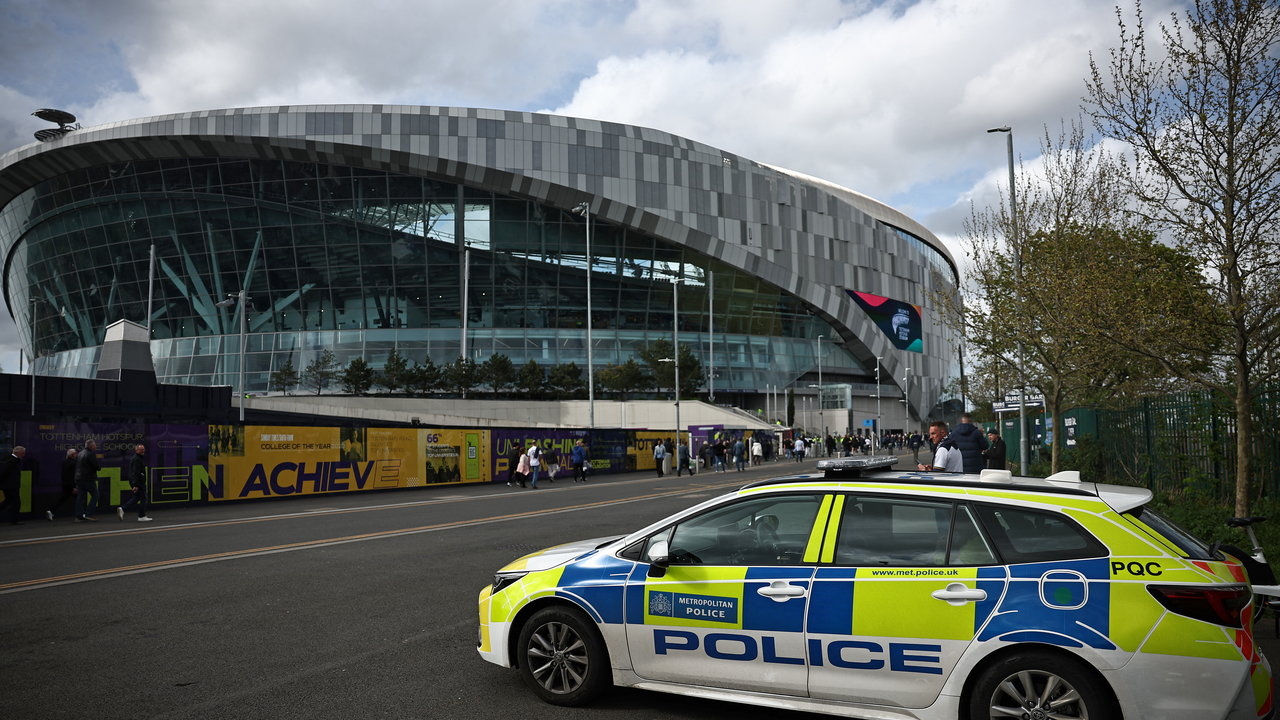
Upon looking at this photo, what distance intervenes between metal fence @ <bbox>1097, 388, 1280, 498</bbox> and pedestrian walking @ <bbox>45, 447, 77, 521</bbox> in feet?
68.1

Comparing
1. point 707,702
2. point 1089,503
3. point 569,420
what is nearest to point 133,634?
point 707,702

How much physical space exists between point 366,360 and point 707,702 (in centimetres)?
6475

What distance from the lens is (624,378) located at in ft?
202

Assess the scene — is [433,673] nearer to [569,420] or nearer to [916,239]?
[569,420]

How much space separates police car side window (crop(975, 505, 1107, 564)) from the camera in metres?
4.04

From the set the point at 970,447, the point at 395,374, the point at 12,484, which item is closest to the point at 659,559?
the point at 970,447

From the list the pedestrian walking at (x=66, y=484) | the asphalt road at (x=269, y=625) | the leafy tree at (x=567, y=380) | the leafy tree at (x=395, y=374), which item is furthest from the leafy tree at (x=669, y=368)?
the asphalt road at (x=269, y=625)

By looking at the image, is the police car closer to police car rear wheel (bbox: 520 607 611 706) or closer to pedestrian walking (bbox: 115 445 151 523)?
police car rear wheel (bbox: 520 607 611 706)

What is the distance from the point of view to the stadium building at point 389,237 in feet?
203

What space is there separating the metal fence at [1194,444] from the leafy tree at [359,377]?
51447mm

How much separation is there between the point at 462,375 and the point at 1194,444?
4846cm

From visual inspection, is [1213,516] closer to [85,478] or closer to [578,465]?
[85,478]

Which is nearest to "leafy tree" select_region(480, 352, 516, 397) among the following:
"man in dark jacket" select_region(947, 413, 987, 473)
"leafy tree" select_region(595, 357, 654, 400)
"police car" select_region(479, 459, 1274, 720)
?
"leafy tree" select_region(595, 357, 654, 400)

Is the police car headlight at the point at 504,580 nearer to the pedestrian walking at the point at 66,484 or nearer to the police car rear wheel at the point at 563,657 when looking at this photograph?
the police car rear wheel at the point at 563,657
